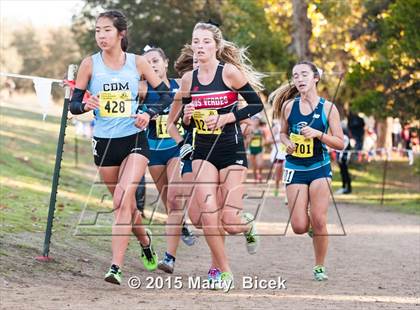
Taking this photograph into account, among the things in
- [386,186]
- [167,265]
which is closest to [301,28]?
[386,186]

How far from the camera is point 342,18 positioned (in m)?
37.9

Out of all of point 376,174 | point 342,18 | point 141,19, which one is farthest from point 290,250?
point 141,19

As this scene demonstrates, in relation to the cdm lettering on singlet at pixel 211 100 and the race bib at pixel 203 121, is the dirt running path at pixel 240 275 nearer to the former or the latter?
the race bib at pixel 203 121

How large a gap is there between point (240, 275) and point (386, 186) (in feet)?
63.4

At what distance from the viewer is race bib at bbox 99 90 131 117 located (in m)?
8.13

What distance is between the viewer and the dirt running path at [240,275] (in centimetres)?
756

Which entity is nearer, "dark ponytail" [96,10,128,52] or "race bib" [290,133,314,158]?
"dark ponytail" [96,10,128,52]

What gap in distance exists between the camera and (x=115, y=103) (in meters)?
8.14

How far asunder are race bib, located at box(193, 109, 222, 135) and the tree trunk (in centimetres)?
2273

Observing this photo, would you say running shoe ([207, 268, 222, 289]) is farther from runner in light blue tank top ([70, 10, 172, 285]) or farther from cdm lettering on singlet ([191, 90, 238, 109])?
cdm lettering on singlet ([191, 90, 238, 109])

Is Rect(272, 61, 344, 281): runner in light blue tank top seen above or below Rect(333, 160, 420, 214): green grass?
above

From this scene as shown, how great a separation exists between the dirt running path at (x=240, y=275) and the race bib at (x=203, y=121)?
4.96 feet

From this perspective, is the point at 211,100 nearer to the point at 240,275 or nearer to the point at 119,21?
the point at 119,21

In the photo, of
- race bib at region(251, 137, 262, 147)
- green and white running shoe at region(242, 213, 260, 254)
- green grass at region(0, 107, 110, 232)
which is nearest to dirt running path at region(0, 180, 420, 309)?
green and white running shoe at region(242, 213, 260, 254)
